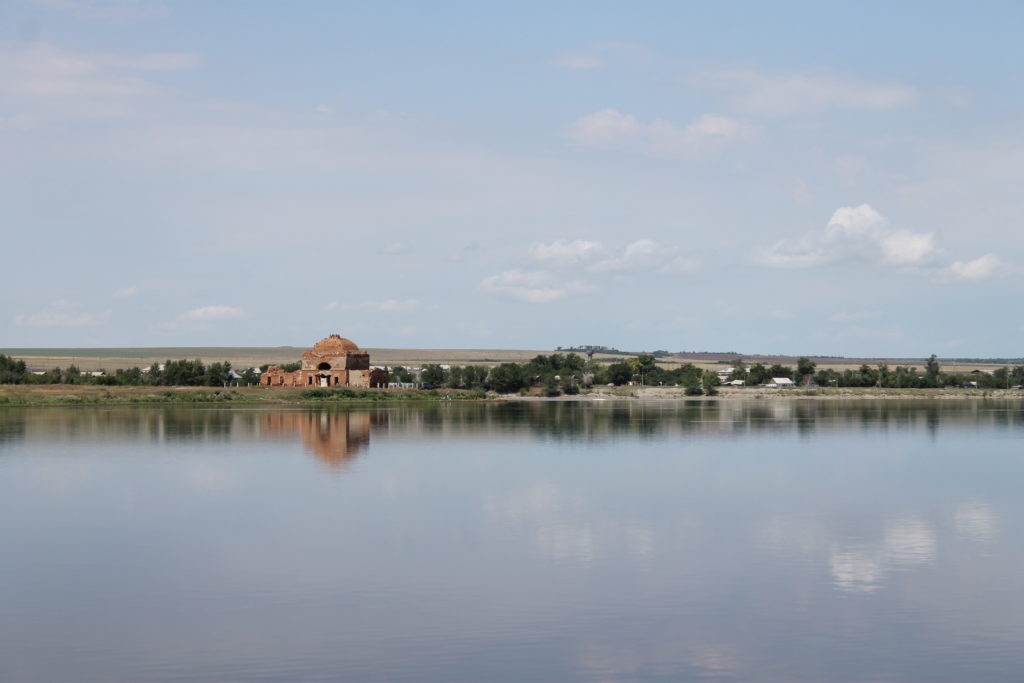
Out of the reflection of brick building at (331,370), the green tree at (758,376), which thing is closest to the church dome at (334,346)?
the reflection of brick building at (331,370)

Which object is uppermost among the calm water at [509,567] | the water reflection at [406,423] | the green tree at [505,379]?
the green tree at [505,379]

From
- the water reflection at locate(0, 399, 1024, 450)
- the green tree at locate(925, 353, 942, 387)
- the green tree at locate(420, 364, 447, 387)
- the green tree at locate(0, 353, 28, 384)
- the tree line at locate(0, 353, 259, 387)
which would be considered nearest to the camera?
the water reflection at locate(0, 399, 1024, 450)

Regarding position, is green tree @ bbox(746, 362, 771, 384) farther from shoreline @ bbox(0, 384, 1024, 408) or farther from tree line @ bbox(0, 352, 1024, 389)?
shoreline @ bbox(0, 384, 1024, 408)

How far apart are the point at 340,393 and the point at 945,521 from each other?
8723 centimetres

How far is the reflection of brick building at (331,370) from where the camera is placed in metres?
119

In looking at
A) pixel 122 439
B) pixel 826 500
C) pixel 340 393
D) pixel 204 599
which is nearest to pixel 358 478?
pixel 826 500

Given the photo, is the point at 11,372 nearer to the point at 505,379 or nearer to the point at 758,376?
the point at 505,379

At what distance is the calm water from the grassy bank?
54123 millimetres

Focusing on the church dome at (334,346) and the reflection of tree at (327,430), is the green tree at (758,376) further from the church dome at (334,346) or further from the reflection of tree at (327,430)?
the reflection of tree at (327,430)

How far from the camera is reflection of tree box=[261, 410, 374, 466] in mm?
49188

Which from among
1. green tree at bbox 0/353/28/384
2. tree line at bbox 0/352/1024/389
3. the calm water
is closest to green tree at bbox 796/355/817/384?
tree line at bbox 0/352/1024/389

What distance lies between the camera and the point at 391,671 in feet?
50.5

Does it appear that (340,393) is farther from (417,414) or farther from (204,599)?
(204,599)

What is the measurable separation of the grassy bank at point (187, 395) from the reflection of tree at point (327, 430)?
19054mm
